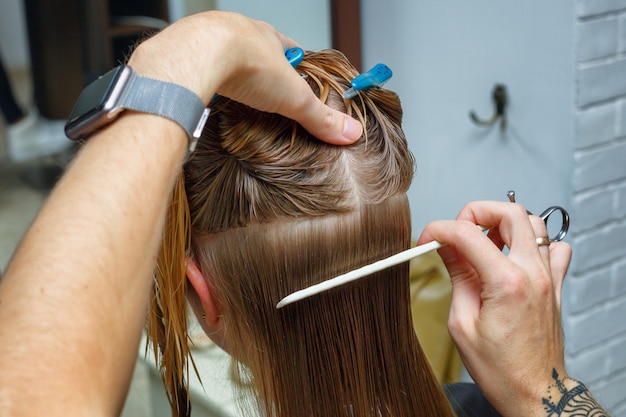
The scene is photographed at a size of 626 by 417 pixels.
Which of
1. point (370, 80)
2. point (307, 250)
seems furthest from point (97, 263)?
point (370, 80)

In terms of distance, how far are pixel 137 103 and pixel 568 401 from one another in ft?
1.94

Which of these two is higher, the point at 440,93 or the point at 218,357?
the point at 440,93

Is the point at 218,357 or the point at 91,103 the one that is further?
the point at 218,357

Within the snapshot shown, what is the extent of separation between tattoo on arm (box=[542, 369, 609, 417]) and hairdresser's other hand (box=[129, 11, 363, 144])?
398 millimetres

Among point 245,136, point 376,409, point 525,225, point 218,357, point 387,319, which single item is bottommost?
point 218,357

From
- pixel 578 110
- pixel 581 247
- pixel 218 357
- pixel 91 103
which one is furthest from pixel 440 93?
pixel 91 103

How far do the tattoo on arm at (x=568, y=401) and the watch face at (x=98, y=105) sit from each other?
1.86ft

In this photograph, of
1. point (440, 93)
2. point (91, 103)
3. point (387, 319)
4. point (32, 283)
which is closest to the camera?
point (32, 283)

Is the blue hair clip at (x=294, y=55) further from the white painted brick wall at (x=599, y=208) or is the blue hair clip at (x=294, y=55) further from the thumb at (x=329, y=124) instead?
the white painted brick wall at (x=599, y=208)

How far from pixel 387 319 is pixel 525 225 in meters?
0.20

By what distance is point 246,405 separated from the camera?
1002 millimetres

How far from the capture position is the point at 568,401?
2.87 ft

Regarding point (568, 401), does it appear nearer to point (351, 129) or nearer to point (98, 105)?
point (351, 129)

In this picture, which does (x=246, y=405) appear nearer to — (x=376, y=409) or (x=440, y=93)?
(x=376, y=409)
